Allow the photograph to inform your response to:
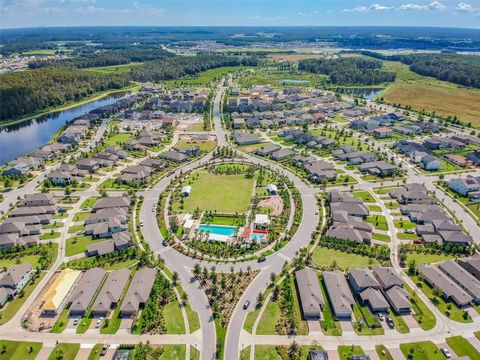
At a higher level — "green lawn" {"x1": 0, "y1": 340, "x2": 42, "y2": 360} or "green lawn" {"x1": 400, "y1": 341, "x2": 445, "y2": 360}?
"green lawn" {"x1": 400, "y1": 341, "x2": 445, "y2": 360}

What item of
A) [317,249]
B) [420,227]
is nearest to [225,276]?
[317,249]

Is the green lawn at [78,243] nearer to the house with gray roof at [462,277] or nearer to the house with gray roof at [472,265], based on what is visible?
the house with gray roof at [462,277]

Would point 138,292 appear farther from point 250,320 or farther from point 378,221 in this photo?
point 378,221

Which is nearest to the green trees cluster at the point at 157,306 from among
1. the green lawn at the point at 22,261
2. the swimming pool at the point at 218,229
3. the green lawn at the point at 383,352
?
the swimming pool at the point at 218,229

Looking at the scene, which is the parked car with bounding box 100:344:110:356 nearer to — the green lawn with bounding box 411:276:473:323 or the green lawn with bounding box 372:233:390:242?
the green lawn with bounding box 411:276:473:323

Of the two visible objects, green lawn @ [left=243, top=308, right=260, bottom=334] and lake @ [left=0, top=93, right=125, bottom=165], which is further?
lake @ [left=0, top=93, right=125, bottom=165]

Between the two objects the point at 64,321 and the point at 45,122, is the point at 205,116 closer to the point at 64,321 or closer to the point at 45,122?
the point at 45,122

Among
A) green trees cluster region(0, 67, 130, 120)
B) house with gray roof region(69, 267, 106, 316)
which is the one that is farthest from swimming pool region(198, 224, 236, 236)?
green trees cluster region(0, 67, 130, 120)

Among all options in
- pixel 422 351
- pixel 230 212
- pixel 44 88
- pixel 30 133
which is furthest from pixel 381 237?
pixel 44 88
